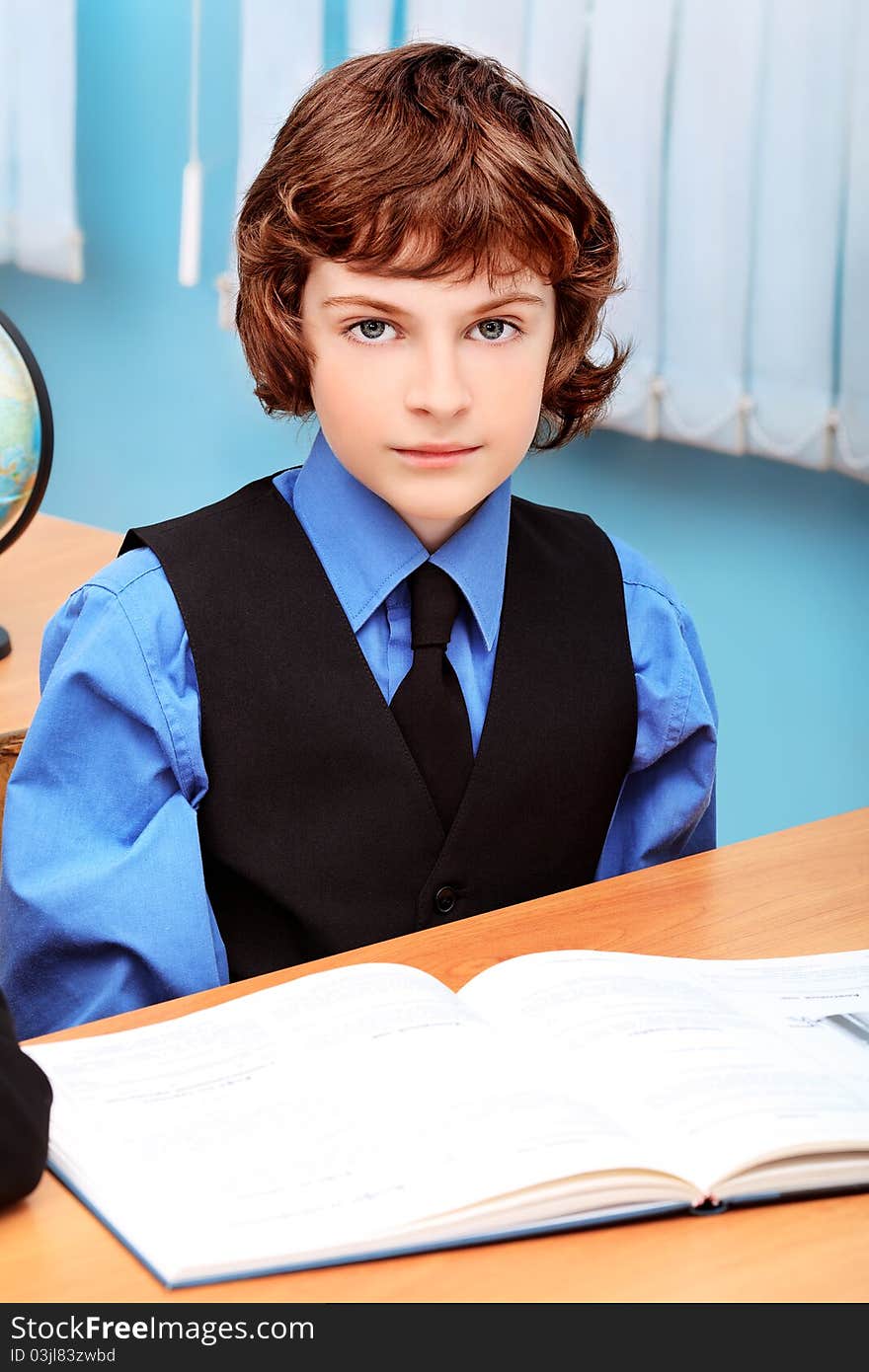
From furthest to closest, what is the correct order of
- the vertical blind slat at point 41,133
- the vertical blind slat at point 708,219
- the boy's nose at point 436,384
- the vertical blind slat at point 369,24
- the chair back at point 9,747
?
the vertical blind slat at point 41,133, the vertical blind slat at point 369,24, the vertical blind slat at point 708,219, the chair back at point 9,747, the boy's nose at point 436,384

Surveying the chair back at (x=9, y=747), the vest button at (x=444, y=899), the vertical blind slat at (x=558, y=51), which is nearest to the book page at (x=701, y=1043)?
the vest button at (x=444, y=899)

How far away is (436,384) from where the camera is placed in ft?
3.47

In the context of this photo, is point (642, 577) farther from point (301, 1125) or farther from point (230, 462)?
point (230, 462)

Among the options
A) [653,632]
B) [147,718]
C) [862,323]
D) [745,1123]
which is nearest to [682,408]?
[862,323]

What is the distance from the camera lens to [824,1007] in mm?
939

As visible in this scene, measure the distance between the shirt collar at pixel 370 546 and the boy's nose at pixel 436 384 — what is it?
119 mm

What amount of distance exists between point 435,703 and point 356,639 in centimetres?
7

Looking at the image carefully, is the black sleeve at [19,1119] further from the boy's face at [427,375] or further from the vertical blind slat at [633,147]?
the vertical blind slat at [633,147]

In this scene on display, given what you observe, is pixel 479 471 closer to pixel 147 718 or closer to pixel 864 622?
pixel 147 718

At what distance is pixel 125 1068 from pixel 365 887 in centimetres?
34

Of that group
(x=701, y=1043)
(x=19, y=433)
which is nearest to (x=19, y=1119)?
(x=701, y=1043)

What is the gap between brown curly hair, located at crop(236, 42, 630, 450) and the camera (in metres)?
1.06

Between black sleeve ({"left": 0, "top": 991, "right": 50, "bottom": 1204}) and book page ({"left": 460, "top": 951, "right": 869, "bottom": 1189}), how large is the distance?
0.25 metres

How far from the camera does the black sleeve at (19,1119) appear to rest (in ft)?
2.35
